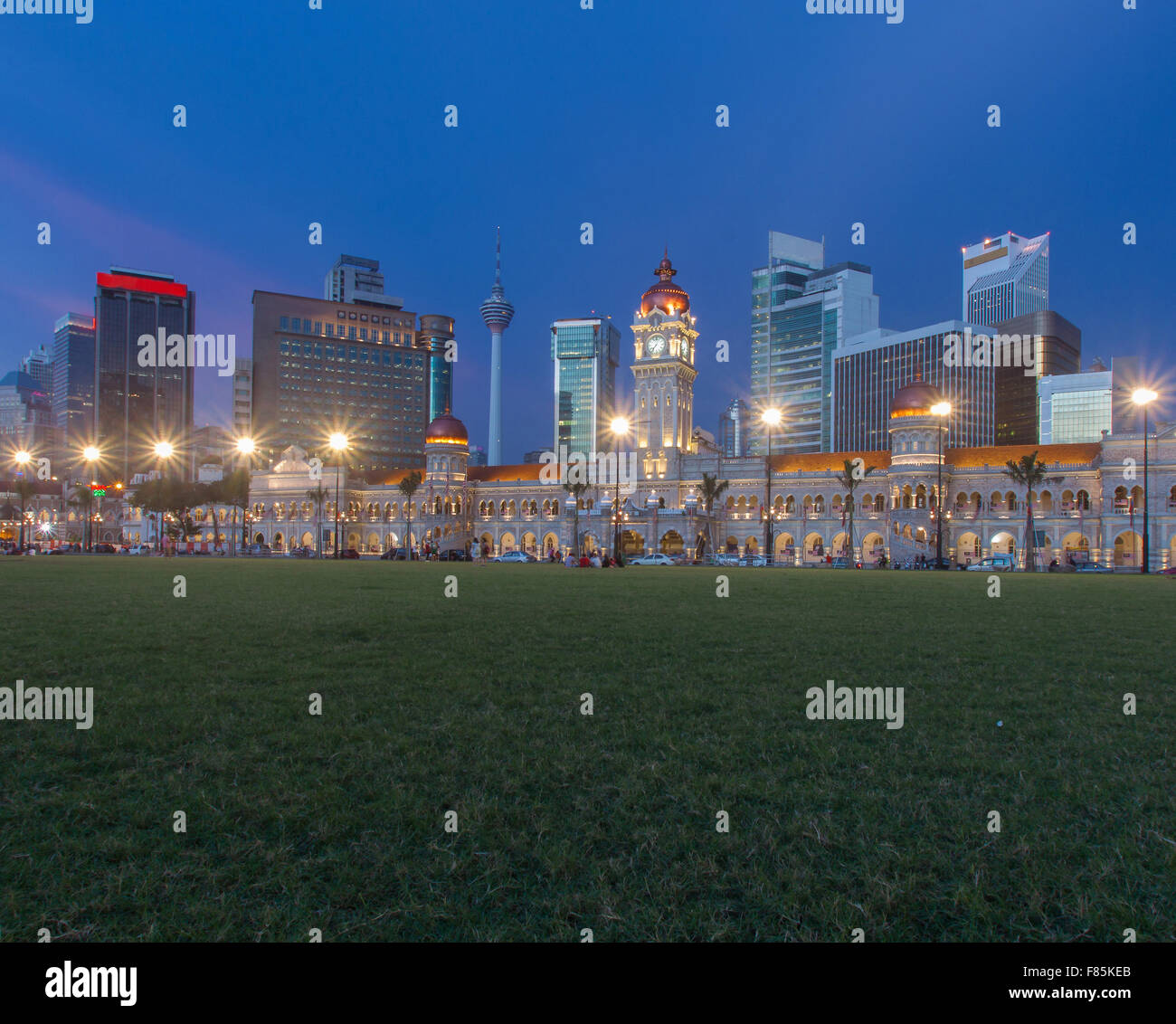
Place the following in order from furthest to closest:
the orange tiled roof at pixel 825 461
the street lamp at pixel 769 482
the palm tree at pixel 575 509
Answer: the orange tiled roof at pixel 825 461 → the palm tree at pixel 575 509 → the street lamp at pixel 769 482

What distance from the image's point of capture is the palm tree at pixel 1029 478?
61.9 m

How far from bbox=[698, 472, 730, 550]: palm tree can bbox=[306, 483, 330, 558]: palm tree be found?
165 feet

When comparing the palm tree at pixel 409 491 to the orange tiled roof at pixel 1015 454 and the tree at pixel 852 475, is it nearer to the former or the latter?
the tree at pixel 852 475

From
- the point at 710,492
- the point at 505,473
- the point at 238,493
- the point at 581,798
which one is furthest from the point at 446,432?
the point at 581,798

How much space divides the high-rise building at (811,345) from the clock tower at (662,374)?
9082 centimetres

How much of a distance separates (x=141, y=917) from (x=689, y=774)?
3659 millimetres

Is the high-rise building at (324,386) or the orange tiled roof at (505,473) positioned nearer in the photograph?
the orange tiled roof at (505,473)

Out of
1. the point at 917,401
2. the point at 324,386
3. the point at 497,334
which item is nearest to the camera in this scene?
the point at 917,401

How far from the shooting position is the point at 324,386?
192 meters

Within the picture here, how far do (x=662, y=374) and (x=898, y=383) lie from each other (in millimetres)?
95072

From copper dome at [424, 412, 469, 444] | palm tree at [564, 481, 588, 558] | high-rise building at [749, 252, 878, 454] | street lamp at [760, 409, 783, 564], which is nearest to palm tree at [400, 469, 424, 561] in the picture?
copper dome at [424, 412, 469, 444]

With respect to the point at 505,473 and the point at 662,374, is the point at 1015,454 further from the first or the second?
the point at 505,473

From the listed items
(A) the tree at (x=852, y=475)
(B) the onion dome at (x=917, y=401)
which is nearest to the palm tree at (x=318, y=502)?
(A) the tree at (x=852, y=475)
